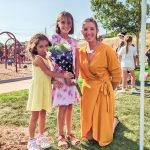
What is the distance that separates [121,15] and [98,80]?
68.6 feet

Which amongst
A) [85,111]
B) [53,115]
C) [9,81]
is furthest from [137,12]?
[85,111]

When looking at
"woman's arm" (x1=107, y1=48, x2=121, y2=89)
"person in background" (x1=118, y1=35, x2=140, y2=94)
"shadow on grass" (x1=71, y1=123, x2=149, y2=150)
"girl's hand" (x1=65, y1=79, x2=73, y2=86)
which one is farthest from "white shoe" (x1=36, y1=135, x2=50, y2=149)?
"person in background" (x1=118, y1=35, x2=140, y2=94)

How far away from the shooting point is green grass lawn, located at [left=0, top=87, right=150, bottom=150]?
5.50m

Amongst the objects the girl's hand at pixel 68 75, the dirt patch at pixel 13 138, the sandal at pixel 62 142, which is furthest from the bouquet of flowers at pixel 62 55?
the dirt patch at pixel 13 138

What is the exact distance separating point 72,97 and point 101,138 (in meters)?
0.71

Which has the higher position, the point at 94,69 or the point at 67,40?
the point at 67,40

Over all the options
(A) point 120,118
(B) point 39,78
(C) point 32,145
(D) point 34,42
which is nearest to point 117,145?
(C) point 32,145

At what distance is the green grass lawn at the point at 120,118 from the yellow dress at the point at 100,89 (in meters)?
0.24

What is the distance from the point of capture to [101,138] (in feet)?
17.8

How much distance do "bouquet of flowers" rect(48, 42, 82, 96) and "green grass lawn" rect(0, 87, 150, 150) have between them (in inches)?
44.8

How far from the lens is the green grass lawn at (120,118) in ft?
18.0

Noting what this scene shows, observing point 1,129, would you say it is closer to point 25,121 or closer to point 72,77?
point 25,121

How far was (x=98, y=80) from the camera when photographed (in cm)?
545

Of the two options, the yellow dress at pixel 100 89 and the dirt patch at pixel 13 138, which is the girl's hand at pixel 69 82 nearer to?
the yellow dress at pixel 100 89
